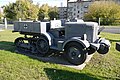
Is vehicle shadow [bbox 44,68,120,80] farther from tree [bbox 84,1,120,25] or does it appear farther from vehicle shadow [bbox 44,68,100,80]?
tree [bbox 84,1,120,25]

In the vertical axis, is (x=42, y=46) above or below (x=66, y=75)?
above

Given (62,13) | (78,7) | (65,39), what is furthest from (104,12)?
(62,13)

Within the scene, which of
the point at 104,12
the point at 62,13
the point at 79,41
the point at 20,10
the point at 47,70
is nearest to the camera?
the point at 47,70

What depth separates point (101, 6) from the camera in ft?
123

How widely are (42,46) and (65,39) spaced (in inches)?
42.4

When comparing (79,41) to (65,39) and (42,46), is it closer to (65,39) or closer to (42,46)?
(65,39)

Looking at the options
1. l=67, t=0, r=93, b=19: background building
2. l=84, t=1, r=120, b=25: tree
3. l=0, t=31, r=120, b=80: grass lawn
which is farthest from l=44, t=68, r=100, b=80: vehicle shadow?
l=67, t=0, r=93, b=19: background building

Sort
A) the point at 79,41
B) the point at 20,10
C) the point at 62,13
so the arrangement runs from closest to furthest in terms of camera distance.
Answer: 1. the point at 79,41
2. the point at 20,10
3. the point at 62,13

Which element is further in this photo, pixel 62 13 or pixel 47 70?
pixel 62 13

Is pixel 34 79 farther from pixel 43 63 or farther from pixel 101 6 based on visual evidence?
pixel 101 6

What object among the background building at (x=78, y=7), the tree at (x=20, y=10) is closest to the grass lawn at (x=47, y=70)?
the tree at (x=20, y=10)

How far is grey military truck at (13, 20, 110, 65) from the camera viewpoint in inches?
263

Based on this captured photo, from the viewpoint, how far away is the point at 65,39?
7164 mm

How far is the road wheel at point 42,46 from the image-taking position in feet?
24.6
